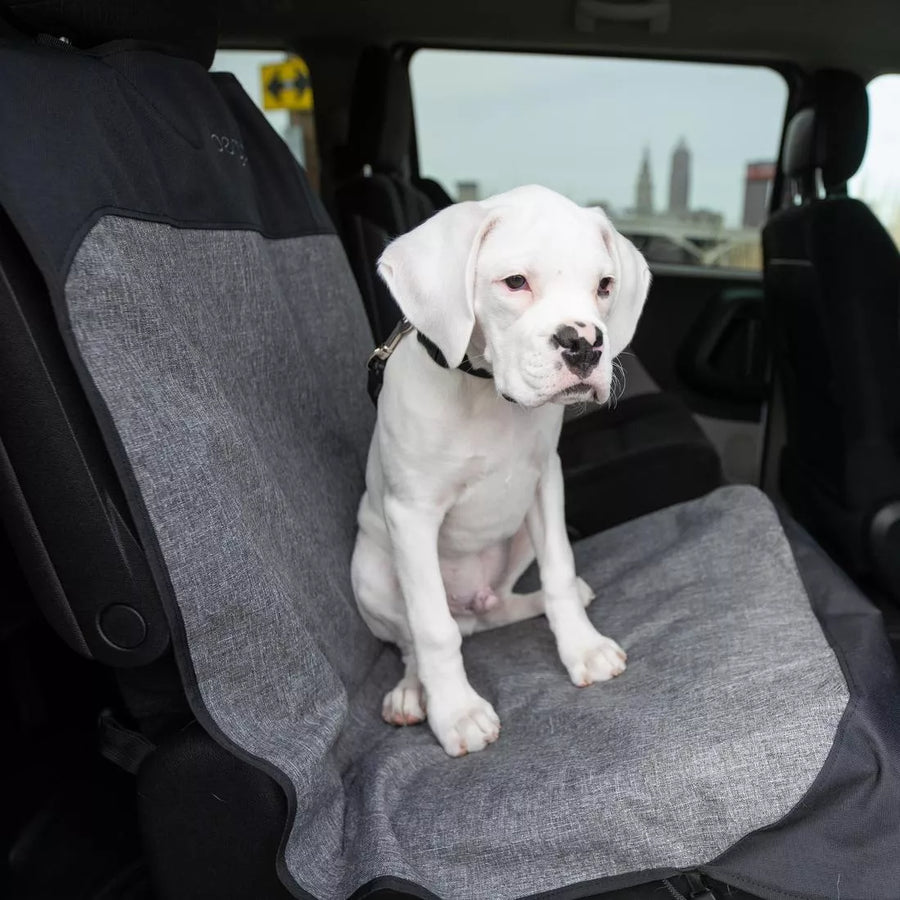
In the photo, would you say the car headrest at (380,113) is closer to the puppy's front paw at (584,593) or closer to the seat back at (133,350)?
the seat back at (133,350)

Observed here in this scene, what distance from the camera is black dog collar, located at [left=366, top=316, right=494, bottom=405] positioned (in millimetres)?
1346

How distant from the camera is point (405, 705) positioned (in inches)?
58.2

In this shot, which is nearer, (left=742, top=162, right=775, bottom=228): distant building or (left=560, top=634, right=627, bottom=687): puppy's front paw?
(left=560, top=634, right=627, bottom=687): puppy's front paw

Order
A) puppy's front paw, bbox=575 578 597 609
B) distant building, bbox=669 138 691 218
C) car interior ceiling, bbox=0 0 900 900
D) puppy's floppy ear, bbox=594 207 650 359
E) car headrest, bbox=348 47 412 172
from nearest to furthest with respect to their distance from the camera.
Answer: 1. car interior ceiling, bbox=0 0 900 900
2. puppy's floppy ear, bbox=594 207 650 359
3. puppy's front paw, bbox=575 578 597 609
4. car headrest, bbox=348 47 412 172
5. distant building, bbox=669 138 691 218

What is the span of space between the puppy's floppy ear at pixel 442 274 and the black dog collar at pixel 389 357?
0.09 meters

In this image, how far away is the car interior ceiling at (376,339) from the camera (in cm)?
114

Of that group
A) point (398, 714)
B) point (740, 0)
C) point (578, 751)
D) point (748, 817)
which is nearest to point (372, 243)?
point (740, 0)

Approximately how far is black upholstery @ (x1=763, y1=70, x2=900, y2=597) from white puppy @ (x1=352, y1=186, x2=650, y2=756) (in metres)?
0.86

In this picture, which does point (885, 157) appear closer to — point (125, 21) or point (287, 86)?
point (287, 86)

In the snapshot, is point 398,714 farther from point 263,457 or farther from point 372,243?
point 372,243

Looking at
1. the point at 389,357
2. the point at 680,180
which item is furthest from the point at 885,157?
the point at 389,357

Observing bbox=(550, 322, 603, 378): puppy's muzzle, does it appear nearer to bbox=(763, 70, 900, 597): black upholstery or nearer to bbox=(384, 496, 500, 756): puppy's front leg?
bbox=(384, 496, 500, 756): puppy's front leg

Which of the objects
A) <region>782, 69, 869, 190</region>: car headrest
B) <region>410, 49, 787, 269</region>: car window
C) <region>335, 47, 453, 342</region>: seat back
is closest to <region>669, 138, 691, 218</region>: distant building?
<region>410, 49, 787, 269</region>: car window

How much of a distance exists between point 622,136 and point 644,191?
0.20m
